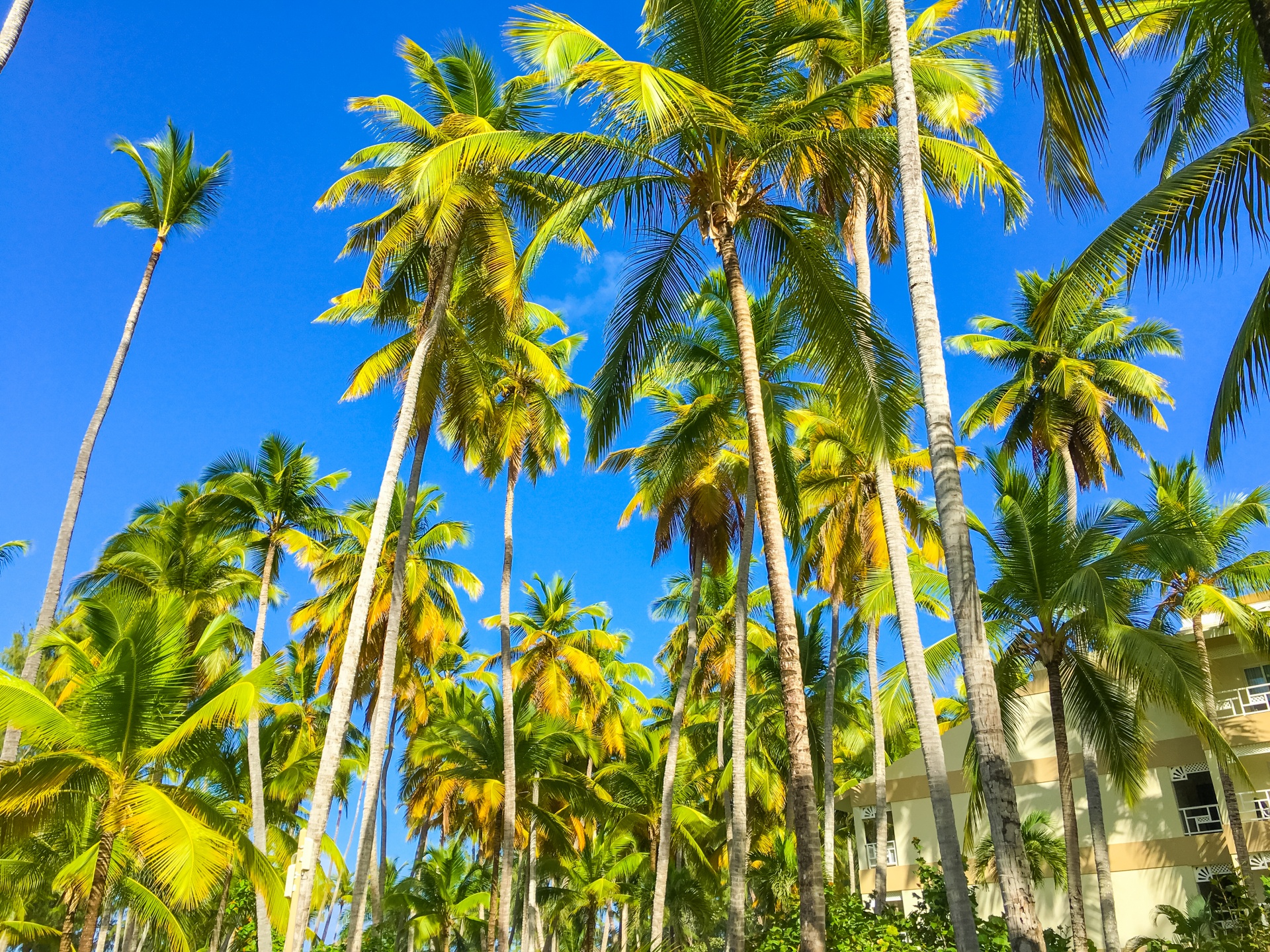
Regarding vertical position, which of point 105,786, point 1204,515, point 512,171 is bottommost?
point 105,786

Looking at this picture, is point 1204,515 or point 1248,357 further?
point 1204,515

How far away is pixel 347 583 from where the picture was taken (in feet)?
82.1

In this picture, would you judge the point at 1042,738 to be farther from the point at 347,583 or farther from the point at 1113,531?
the point at 347,583

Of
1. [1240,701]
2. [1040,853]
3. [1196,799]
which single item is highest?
[1240,701]

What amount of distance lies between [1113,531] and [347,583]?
18468 mm

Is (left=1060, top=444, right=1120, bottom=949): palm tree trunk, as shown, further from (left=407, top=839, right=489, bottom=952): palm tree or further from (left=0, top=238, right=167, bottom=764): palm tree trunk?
(left=407, top=839, right=489, bottom=952): palm tree

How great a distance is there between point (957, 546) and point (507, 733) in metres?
17.0

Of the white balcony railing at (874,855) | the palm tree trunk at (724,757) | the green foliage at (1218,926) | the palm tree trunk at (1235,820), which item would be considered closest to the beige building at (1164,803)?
the green foliage at (1218,926)

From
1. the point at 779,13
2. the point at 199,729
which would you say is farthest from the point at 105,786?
the point at 779,13

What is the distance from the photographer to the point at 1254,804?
20828 mm

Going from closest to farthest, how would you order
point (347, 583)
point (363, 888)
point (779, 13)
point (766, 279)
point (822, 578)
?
point (779, 13) < point (766, 279) < point (363, 888) < point (822, 578) < point (347, 583)

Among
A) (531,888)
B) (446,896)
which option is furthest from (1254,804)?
(446,896)

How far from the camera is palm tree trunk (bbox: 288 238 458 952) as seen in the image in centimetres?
1272

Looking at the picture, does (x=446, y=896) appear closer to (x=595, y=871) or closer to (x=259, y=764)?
(x=595, y=871)
